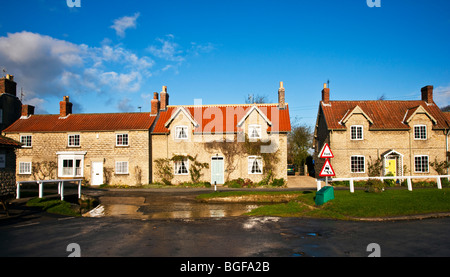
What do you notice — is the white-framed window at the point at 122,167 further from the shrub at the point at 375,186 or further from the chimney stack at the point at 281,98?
the shrub at the point at 375,186

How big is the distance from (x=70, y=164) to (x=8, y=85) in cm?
1296

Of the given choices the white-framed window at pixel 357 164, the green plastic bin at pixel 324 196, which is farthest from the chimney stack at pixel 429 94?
the green plastic bin at pixel 324 196

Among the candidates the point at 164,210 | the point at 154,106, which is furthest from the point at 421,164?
the point at 154,106

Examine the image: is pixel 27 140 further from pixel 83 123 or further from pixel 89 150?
pixel 89 150

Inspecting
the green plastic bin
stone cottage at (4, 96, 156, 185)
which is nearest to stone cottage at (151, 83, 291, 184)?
stone cottage at (4, 96, 156, 185)

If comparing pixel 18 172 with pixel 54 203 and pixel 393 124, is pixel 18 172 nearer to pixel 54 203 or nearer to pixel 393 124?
pixel 54 203

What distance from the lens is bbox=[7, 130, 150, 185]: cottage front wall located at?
1222 inches

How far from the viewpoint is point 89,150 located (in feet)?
105

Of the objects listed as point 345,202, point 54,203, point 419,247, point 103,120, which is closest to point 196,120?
point 103,120

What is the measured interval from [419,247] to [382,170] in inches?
1014

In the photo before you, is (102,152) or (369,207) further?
(102,152)

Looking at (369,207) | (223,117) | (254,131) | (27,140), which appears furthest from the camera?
(223,117)

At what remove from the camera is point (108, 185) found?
30.8m
